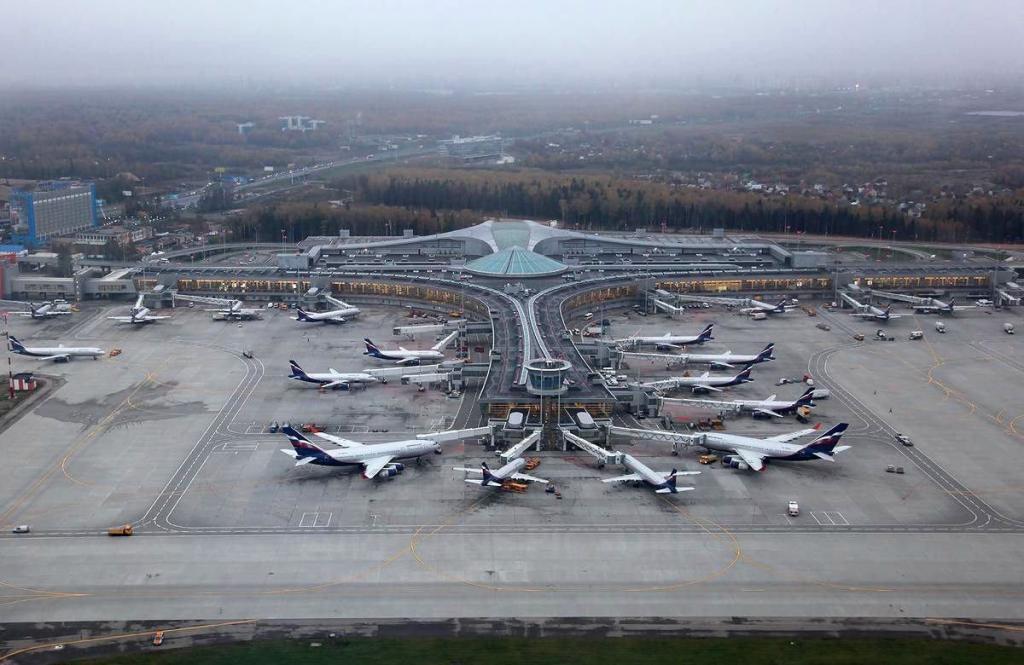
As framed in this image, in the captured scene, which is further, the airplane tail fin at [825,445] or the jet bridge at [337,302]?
the jet bridge at [337,302]

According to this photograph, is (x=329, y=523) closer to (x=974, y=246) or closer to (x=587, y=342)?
(x=587, y=342)

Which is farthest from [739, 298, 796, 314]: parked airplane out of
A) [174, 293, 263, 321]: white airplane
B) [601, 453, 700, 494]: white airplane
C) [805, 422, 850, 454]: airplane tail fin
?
[174, 293, 263, 321]: white airplane

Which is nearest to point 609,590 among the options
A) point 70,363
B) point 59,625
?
point 59,625

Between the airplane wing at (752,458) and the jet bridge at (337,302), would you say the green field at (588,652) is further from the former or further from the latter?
the jet bridge at (337,302)

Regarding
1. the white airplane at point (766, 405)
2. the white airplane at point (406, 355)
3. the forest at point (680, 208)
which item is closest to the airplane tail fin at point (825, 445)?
the white airplane at point (766, 405)

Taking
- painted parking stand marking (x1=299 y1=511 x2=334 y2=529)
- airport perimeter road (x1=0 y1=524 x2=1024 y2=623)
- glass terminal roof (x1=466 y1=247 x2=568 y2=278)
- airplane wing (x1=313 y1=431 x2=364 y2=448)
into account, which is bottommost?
painted parking stand marking (x1=299 y1=511 x2=334 y2=529)

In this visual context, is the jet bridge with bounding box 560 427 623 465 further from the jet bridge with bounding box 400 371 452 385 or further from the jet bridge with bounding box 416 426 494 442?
the jet bridge with bounding box 400 371 452 385
